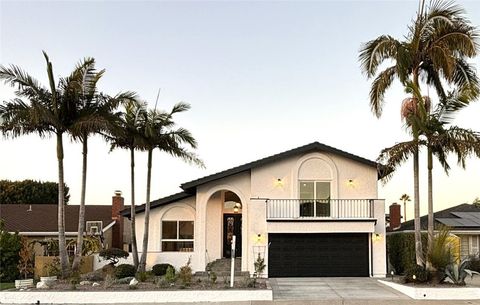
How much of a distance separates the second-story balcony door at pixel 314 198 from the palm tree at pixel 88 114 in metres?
8.92

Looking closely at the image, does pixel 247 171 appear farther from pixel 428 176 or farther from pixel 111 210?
pixel 111 210

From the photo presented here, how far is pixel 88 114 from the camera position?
21000mm

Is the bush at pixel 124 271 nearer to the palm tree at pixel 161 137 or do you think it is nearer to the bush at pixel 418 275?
the palm tree at pixel 161 137

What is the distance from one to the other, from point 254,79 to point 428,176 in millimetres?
9385

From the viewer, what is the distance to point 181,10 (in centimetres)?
2288

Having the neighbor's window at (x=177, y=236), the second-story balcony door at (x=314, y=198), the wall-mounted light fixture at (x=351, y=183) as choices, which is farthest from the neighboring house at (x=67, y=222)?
the wall-mounted light fixture at (x=351, y=183)

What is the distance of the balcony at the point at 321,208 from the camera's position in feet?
80.5

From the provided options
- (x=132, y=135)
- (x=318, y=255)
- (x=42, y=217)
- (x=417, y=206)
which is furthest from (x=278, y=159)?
(x=42, y=217)

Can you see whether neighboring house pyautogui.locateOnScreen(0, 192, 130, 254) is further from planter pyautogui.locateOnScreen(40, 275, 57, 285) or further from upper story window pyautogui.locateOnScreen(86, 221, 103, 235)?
planter pyautogui.locateOnScreen(40, 275, 57, 285)

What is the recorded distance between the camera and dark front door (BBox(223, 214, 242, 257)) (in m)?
27.2

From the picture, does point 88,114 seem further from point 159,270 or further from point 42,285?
point 159,270

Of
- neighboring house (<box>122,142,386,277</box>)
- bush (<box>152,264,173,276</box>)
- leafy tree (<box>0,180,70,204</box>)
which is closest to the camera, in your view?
bush (<box>152,264,173,276</box>)

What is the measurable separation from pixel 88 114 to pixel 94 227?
13906 mm

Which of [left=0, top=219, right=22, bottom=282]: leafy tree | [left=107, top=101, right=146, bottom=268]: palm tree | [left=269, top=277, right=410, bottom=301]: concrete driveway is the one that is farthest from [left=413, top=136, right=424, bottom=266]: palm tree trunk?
[left=0, top=219, right=22, bottom=282]: leafy tree
